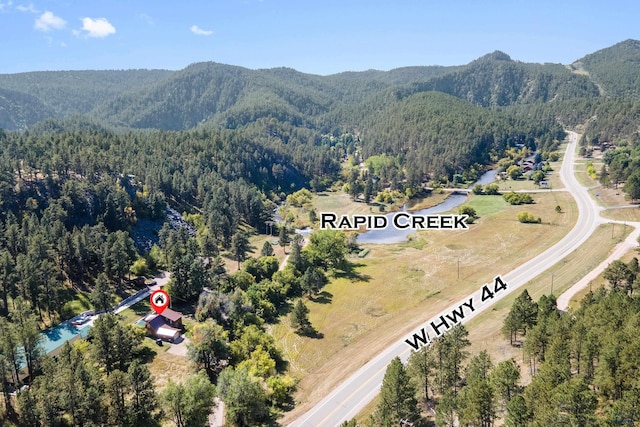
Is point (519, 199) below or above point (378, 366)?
above

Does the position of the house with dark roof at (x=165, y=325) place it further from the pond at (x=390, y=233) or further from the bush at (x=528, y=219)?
the bush at (x=528, y=219)

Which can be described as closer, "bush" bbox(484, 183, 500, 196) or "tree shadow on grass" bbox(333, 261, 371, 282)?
"tree shadow on grass" bbox(333, 261, 371, 282)

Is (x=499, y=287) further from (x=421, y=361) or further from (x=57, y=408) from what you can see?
(x=57, y=408)

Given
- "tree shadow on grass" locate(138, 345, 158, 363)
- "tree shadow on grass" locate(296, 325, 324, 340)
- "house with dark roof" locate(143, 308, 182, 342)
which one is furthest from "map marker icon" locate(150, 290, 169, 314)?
"tree shadow on grass" locate(296, 325, 324, 340)

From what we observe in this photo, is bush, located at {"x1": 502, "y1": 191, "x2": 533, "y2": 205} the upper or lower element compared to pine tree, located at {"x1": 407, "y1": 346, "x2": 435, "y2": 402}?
upper

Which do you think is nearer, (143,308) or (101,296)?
(101,296)

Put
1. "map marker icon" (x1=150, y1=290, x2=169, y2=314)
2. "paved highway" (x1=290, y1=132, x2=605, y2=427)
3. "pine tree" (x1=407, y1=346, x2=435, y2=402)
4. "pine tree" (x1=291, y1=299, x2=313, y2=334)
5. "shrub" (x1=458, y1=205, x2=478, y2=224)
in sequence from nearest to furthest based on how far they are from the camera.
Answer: "pine tree" (x1=407, y1=346, x2=435, y2=402) → "paved highway" (x1=290, y1=132, x2=605, y2=427) → "map marker icon" (x1=150, y1=290, x2=169, y2=314) → "pine tree" (x1=291, y1=299, x2=313, y2=334) → "shrub" (x1=458, y1=205, x2=478, y2=224)

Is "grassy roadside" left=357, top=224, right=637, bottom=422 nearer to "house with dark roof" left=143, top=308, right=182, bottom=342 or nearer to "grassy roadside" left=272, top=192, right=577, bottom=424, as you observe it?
"grassy roadside" left=272, top=192, right=577, bottom=424

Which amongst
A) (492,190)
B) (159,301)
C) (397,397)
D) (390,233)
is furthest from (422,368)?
(492,190)

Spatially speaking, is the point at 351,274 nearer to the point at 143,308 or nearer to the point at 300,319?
the point at 300,319
